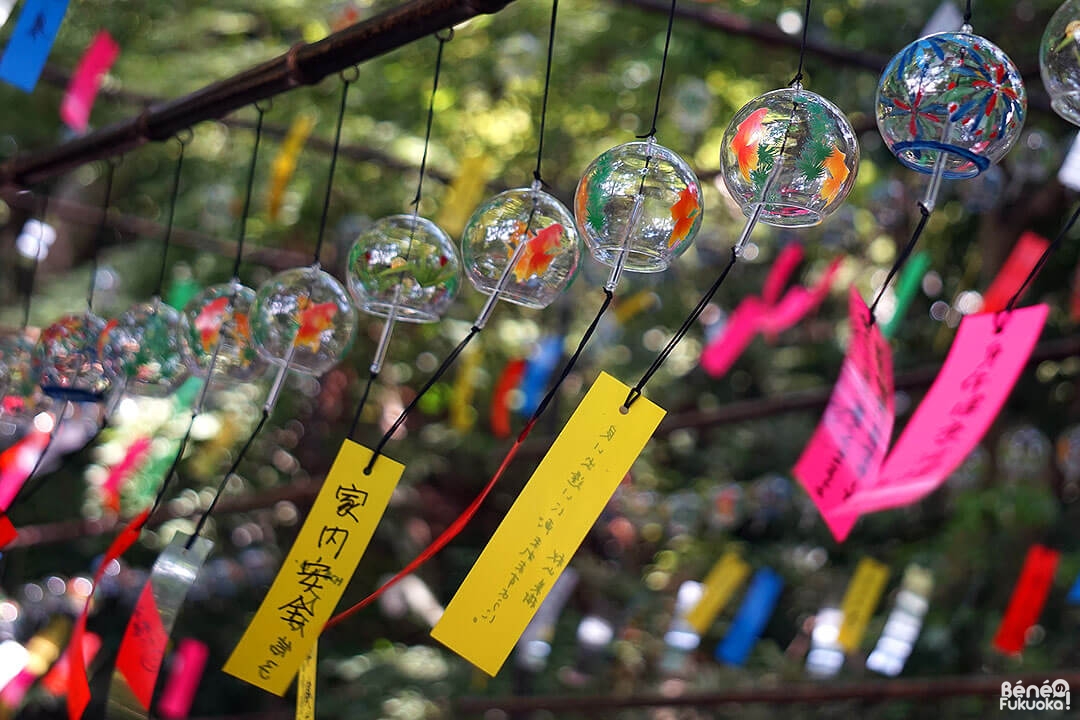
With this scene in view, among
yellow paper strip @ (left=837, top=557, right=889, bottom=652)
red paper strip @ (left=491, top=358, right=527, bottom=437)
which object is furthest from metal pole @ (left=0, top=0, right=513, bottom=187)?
red paper strip @ (left=491, top=358, right=527, bottom=437)

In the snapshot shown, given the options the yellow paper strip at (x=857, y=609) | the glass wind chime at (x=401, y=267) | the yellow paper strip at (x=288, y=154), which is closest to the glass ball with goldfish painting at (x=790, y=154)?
the glass wind chime at (x=401, y=267)

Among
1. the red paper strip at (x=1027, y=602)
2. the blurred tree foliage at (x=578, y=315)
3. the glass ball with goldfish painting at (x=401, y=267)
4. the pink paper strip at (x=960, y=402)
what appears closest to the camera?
the pink paper strip at (x=960, y=402)

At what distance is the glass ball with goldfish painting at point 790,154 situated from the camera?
3.14 ft

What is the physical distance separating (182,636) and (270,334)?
455 centimetres

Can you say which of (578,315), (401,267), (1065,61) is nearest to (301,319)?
(401,267)

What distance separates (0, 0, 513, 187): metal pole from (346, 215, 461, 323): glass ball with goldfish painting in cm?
19

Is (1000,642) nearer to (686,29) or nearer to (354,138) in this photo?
(686,29)

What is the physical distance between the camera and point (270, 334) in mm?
1367

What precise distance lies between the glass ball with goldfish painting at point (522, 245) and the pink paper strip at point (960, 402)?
0.43 metres

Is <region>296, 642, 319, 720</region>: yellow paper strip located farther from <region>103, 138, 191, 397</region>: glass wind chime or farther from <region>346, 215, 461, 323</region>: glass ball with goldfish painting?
<region>103, 138, 191, 397</region>: glass wind chime

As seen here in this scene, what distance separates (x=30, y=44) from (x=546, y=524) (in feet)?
4.43

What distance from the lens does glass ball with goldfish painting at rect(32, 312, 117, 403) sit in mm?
1618

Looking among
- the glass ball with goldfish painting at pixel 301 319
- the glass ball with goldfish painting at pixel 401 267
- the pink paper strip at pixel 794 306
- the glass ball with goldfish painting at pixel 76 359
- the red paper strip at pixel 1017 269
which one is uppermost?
the glass ball with goldfish painting at pixel 401 267

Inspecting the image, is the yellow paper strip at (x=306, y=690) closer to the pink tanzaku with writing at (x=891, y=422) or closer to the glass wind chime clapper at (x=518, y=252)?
the glass wind chime clapper at (x=518, y=252)
